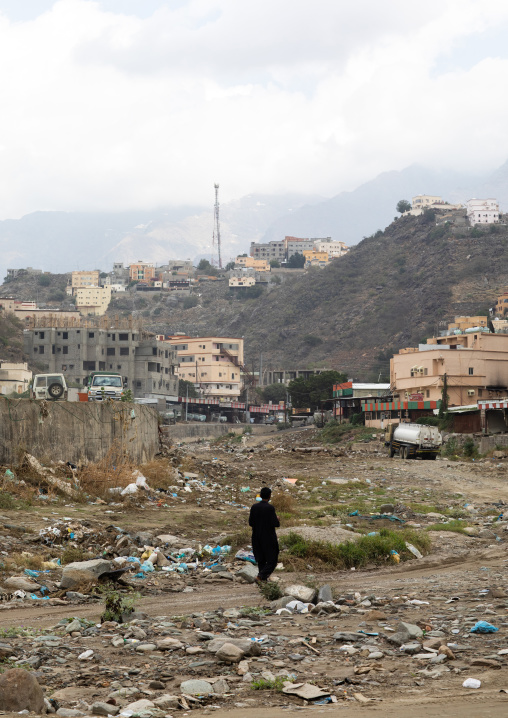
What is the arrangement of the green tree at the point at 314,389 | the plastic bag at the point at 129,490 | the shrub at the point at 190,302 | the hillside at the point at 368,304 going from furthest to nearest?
the shrub at the point at 190,302 → the hillside at the point at 368,304 → the green tree at the point at 314,389 → the plastic bag at the point at 129,490

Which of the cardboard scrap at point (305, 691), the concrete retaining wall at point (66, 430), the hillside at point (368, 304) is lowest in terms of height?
the cardboard scrap at point (305, 691)

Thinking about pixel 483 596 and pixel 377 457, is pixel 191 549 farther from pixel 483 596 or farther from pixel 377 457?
pixel 377 457

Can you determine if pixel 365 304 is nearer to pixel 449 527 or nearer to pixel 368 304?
pixel 368 304

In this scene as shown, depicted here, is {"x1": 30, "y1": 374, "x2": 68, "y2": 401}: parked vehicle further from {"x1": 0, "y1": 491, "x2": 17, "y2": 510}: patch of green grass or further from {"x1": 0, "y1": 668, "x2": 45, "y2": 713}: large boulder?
{"x1": 0, "y1": 668, "x2": 45, "y2": 713}: large boulder

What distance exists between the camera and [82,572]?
10.8 metres

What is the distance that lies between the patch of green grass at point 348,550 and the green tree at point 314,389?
76.1m

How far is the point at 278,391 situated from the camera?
395 ft

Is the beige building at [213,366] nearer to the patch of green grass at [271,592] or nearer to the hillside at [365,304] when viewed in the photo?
the hillside at [365,304]

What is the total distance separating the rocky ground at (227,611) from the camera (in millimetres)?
6270

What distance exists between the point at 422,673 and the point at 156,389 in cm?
9492

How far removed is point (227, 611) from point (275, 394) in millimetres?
110800

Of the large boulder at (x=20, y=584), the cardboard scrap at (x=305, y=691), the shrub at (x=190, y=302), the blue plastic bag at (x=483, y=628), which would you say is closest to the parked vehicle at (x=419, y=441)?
the large boulder at (x=20, y=584)

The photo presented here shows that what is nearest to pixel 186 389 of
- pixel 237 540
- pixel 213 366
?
pixel 213 366

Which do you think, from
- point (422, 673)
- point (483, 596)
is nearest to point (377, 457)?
point (483, 596)
